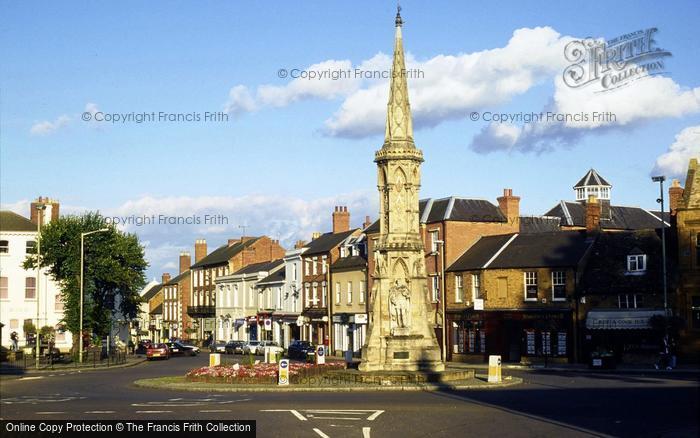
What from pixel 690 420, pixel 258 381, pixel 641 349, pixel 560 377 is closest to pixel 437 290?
pixel 641 349

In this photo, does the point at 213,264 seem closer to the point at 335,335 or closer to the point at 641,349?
the point at 335,335

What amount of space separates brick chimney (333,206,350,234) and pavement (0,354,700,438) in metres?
49.3

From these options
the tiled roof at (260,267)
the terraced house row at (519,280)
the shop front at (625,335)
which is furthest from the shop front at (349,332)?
the shop front at (625,335)

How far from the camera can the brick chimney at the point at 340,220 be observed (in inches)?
3433

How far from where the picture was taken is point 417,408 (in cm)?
2634

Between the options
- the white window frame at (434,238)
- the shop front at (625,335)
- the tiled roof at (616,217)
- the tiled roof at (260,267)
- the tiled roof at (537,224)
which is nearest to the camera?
the shop front at (625,335)

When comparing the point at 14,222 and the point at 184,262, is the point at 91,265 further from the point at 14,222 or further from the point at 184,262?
the point at 184,262

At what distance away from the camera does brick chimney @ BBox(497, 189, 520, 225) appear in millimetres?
70312

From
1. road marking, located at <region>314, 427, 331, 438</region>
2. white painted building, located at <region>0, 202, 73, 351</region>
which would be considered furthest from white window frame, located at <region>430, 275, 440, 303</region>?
road marking, located at <region>314, 427, 331, 438</region>

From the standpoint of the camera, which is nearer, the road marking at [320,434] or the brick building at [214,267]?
the road marking at [320,434]

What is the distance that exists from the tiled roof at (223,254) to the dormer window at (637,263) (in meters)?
58.0

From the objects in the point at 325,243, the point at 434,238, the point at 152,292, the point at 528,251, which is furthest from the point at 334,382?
the point at 152,292

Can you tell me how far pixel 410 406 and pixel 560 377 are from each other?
17107mm

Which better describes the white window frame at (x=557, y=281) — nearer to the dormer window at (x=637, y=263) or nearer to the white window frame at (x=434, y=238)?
the dormer window at (x=637, y=263)
